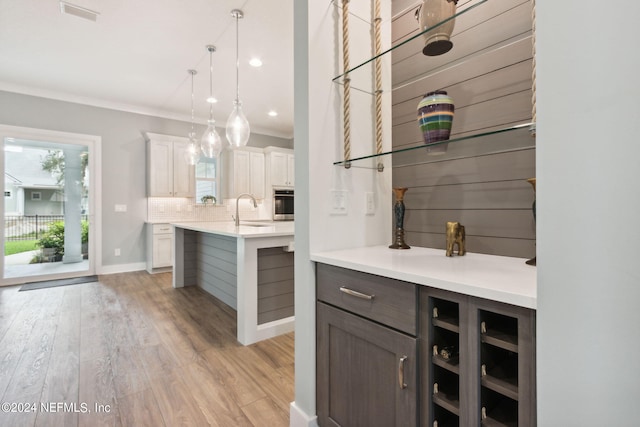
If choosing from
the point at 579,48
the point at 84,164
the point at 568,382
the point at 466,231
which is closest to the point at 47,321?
the point at 84,164

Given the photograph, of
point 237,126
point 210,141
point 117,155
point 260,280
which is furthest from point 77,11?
point 260,280

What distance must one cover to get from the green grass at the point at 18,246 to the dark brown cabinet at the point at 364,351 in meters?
5.32

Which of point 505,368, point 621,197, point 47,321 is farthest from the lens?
point 47,321

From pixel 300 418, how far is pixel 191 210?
505cm

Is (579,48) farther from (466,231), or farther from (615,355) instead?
(466,231)

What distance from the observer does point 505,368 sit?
33.6 inches

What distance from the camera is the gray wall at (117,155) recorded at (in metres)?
4.54

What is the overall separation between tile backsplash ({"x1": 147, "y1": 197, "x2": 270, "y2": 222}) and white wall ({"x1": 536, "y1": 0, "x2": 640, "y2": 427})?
5.48 meters

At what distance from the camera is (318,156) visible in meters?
1.38

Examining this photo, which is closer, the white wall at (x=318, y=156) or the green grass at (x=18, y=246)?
the white wall at (x=318, y=156)

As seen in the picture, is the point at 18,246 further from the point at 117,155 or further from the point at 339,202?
the point at 339,202

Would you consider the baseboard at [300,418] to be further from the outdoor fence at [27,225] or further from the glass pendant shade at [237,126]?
the outdoor fence at [27,225]

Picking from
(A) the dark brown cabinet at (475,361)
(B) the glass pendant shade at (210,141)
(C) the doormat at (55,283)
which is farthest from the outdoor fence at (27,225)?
(A) the dark brown cabinet at (475,361)

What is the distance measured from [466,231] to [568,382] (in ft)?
2.64
